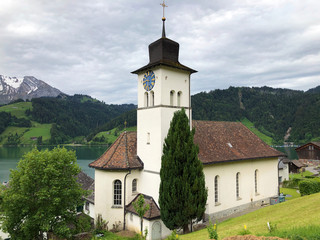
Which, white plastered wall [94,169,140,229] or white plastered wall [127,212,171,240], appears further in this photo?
white plastered wall [94,169,140,229]

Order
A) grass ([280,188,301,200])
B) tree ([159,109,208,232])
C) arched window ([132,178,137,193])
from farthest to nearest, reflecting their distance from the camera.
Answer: grass ([280,188,301,200]), arched window ([132,178,137,193]), tree ([159,109,208,232])

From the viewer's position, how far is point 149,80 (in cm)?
2380

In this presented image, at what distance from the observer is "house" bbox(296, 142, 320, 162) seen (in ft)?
255

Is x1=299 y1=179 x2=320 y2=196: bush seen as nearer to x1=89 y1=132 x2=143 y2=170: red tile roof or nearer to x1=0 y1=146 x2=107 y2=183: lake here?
x1=89 y1=132 x2=143 y2=170: red tile roof

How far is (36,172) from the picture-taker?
18.8 meters

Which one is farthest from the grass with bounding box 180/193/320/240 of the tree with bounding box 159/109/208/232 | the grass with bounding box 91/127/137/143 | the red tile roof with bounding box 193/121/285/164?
the grass with bounding box 91/127/137/143

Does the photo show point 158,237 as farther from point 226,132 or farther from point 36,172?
point 226,132

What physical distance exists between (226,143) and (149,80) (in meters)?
11.5

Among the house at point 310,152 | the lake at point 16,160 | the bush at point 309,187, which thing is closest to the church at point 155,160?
the bush at point 309,187

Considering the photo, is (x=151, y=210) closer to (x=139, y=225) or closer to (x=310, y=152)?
(x=139, y=225)

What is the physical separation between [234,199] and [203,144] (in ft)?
23.4

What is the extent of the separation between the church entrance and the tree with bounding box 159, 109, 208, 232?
1.33 metres

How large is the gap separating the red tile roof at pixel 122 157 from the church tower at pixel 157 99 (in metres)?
0.81

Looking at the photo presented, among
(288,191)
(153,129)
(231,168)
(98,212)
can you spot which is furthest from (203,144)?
(288,191)
